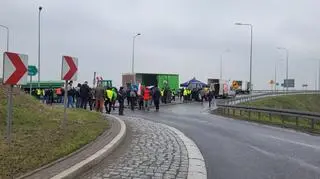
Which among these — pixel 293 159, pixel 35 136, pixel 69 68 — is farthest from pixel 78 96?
pixel 293 159

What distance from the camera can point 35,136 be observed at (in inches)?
513

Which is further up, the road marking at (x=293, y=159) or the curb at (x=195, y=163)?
the curb at (x=195, y=163)

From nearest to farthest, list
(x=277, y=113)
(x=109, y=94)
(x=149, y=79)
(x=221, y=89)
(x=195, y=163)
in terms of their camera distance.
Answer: (x=195, y=163) < (x=277, y=113) < (x=109, y=94) < (x=149, y=79) < (x=221, y=89)

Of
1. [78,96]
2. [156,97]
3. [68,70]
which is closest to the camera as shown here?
[68,70]

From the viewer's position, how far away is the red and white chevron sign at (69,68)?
15.2m

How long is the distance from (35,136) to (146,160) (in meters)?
3.19

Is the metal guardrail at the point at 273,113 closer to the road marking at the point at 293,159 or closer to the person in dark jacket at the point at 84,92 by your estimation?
the person in dark jacket at the point at 84,92

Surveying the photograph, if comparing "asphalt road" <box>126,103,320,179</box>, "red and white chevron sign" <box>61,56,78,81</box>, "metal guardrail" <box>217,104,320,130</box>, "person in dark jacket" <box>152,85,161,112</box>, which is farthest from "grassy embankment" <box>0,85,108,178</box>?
"person in dark jacket" <box>152,85,161,112</box>

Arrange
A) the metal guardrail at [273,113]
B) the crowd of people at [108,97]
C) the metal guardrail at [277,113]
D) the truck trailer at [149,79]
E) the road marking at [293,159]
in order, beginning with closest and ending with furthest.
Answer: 1. the road marking at [293,159]
2. the metal guardrail at [277,113]
3. the metal guardrail at [273,113]
4. the crowd of people at [108,97]
5. the truck trailer at [149,79]

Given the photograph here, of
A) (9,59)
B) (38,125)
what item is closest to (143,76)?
(38,125)

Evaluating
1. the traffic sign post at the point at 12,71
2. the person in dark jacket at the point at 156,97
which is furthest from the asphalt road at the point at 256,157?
the person in dark jacket at the point at 156,97

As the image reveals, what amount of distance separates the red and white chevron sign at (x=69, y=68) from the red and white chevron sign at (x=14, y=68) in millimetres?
3172

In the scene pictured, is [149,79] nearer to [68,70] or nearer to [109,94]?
[109,94]

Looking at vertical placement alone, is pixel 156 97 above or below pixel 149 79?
below
